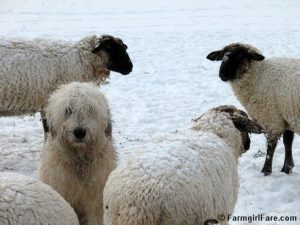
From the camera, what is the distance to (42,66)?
6914 millimetres

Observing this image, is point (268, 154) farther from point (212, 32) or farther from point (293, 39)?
point (212, 32)

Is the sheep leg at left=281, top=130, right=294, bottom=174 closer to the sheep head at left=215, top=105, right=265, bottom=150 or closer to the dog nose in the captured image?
the sheep head at left=215, top=105, right=265, bottom=150

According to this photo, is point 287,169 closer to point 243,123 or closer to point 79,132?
point 243,123

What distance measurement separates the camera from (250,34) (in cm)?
1655

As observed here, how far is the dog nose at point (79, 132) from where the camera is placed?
14.4 feet

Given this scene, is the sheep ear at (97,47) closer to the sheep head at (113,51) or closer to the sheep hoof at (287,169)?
the sheep head at (113,51)

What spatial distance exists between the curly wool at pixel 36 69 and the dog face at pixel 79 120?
2.30 m

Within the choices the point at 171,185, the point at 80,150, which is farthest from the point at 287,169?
the point at 171,185

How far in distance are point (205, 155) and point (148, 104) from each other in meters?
5.90

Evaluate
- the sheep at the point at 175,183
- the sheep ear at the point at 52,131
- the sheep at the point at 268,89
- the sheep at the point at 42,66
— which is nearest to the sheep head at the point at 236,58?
the sheep at the point at 268,89

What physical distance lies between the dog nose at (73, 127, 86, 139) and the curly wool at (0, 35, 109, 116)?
2668mm

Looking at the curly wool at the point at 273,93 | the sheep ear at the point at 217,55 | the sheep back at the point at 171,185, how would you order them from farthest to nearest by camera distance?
1. the sheep ear at the point at 217,55
2. the curly wool at the point at 273,93
3. the sheep back at the point at 171,185

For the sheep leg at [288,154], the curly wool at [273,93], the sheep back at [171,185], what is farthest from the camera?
the sheep leg at [288,154]

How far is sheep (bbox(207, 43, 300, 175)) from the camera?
6.52 metres
